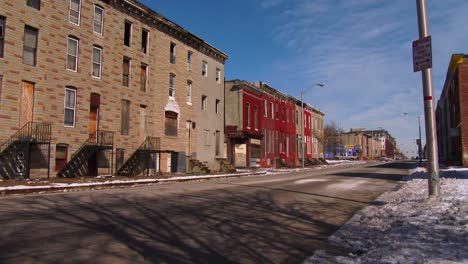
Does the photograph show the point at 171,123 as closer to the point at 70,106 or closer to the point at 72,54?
the point at 70,106

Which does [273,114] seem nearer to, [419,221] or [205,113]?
[205,113]

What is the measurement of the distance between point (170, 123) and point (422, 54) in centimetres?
2364

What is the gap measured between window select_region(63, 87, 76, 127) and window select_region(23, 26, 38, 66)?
2.57 meters

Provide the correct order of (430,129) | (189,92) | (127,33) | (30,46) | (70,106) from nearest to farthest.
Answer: (430,129) < (30,46) < (70,106) < (127,33) < (189,92)

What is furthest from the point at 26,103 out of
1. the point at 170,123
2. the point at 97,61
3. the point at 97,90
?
the point at 170,123

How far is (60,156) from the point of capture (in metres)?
22.1

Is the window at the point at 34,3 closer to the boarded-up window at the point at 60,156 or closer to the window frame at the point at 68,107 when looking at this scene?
the window frame at the point at 68,107

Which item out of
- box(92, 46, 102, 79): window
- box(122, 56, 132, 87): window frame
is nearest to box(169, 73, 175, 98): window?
box(122, 56, 132, 87): window frame

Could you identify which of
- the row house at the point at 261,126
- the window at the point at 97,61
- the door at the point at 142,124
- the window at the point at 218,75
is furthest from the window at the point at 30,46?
the row house at the point at 261,126

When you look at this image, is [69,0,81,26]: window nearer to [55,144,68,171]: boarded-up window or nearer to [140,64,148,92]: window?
[140,64,148,92]: window

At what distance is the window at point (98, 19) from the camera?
25.1m

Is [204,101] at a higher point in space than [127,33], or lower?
lower

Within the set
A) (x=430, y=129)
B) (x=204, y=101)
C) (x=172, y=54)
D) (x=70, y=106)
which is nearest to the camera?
(x=430, y=129)

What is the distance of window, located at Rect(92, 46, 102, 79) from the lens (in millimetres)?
24922
